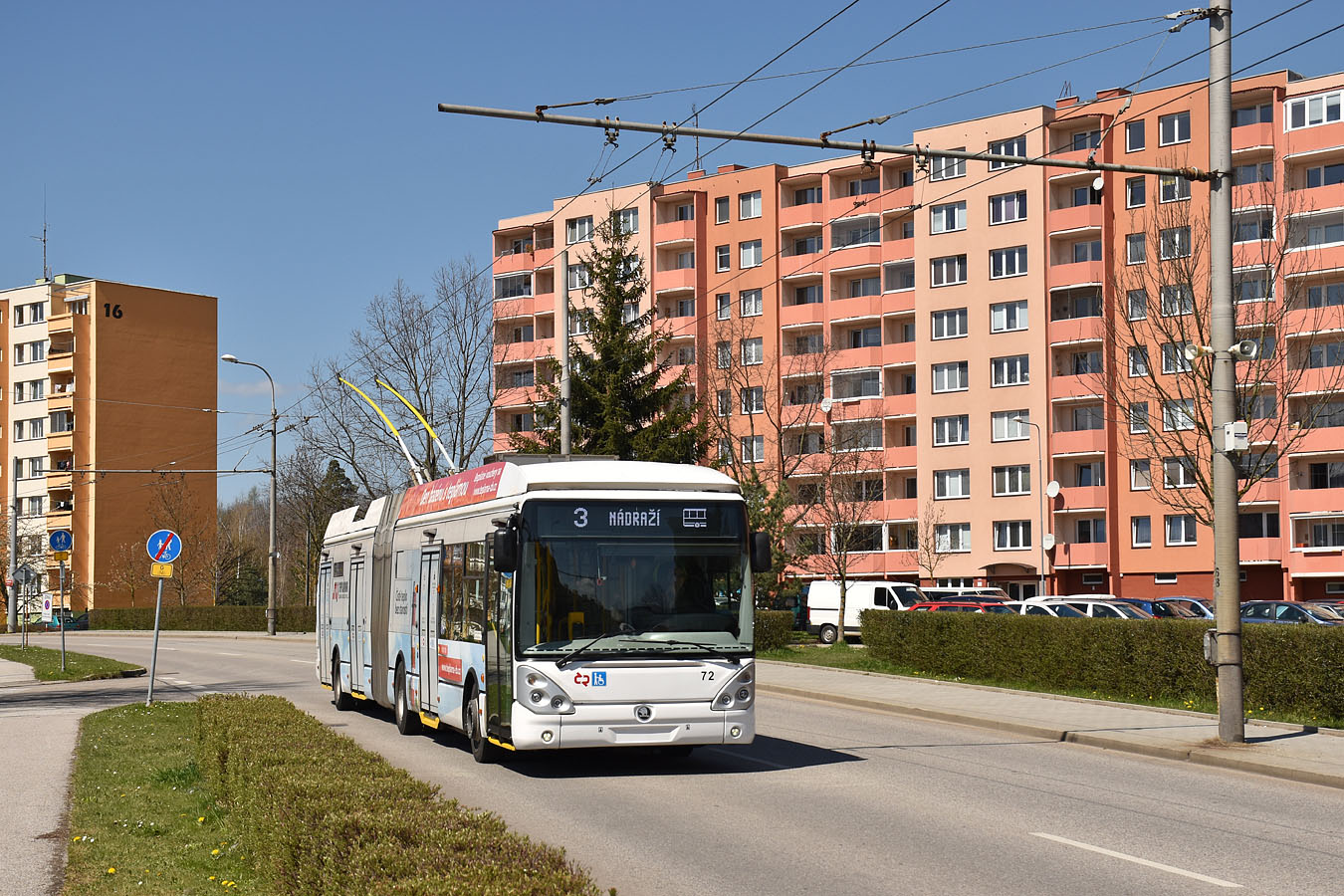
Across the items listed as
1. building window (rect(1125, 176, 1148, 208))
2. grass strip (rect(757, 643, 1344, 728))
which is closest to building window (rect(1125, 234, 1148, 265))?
building window (rect(1125, 176, 1148, 208))

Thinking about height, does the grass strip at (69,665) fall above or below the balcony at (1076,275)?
below

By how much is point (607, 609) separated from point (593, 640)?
0.33m

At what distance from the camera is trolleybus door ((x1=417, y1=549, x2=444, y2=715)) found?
17547mm

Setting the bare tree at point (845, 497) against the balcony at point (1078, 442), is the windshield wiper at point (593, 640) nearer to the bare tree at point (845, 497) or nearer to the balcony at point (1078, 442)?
the bare tree at point (845, 497)

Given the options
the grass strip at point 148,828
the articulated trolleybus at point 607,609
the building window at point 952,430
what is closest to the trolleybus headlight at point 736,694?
the articulated trolleybus at point 607,609

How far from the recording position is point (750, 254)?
8181 centimetres

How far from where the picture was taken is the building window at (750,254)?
8144 centimetres

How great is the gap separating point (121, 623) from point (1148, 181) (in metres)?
58.0

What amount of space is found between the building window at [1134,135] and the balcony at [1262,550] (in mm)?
18287

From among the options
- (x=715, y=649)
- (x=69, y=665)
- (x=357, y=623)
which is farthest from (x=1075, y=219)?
(x=715, y=649)

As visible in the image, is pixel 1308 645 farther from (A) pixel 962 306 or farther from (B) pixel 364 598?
(A) pixel 962 306

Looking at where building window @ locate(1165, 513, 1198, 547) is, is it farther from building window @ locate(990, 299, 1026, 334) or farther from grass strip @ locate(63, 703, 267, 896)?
grass strip @ locate(63, 703, 267, 896)

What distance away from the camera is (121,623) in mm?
81500

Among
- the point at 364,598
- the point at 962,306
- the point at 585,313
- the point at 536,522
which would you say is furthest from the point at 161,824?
the point at 962,306
